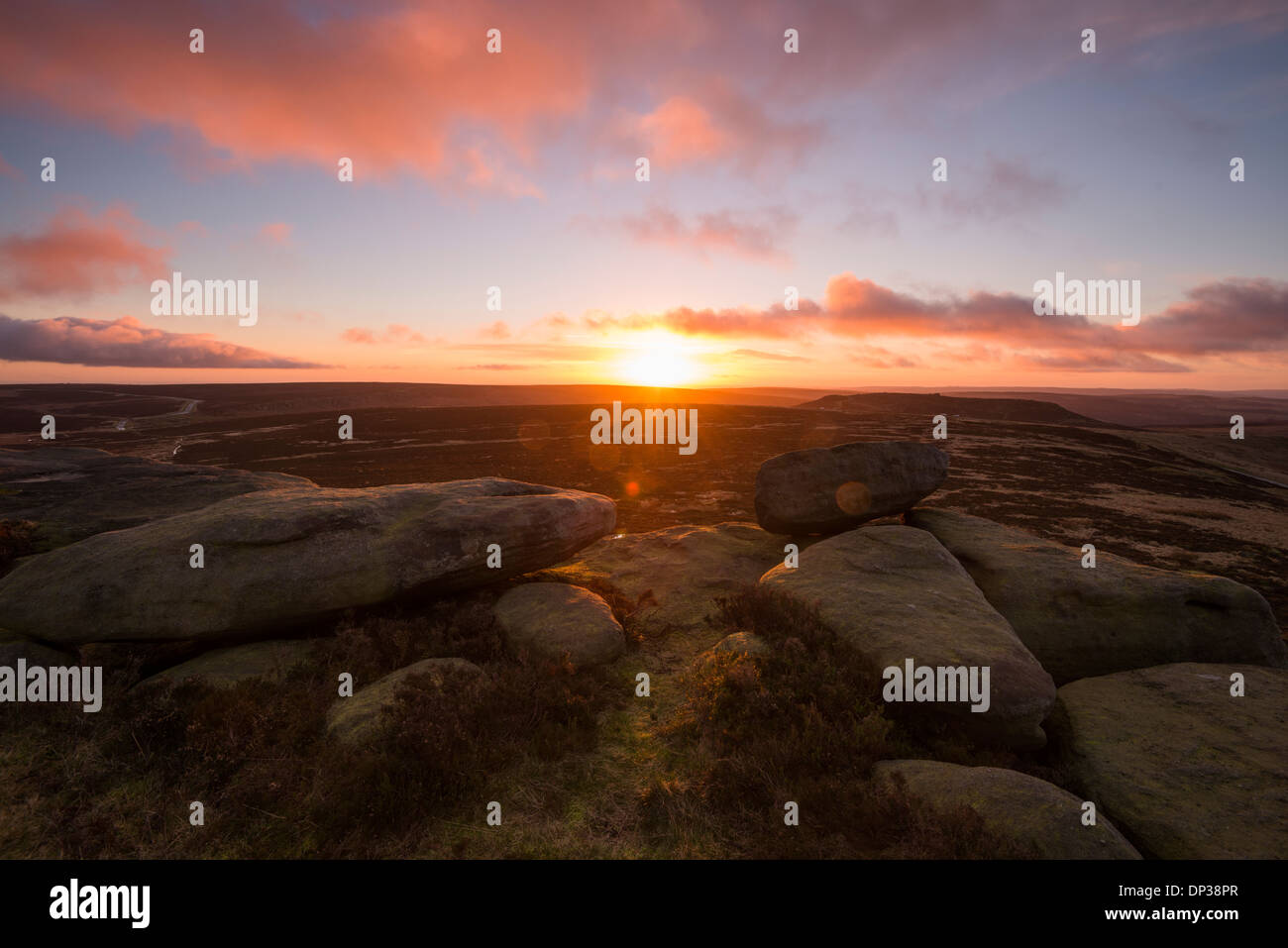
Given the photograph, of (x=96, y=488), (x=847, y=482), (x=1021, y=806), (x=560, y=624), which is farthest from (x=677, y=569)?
(x=96, y=488)

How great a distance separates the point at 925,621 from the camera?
913 centimetres

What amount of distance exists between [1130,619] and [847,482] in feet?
19.3

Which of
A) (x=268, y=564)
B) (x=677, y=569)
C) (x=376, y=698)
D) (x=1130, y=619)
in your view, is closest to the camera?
(x=376, y=698)

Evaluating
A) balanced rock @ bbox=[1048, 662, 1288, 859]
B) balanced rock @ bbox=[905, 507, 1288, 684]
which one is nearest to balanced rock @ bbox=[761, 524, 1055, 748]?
balanced rock @ bbox=[1048, 662, 1288, 859]

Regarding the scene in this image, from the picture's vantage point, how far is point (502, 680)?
27.9ft

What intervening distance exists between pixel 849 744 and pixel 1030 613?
5760 millimetres

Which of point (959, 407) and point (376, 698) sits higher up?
point (959, 407)

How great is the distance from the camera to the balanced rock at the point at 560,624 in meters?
9.82

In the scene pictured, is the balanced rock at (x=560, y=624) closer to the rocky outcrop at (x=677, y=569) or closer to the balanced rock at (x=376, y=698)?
the rocky outcrop at (x=677, y=569)

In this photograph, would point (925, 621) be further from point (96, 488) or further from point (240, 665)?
point (96, 488)

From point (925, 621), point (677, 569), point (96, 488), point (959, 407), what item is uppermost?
point (959, 407)

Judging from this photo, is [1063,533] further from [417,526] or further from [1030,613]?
[417,526]

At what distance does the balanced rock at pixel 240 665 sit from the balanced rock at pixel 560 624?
3.47 metres

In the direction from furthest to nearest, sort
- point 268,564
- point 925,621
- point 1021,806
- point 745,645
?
point 268,564 → point 925,621 → point 745,645 → point 1021,806
